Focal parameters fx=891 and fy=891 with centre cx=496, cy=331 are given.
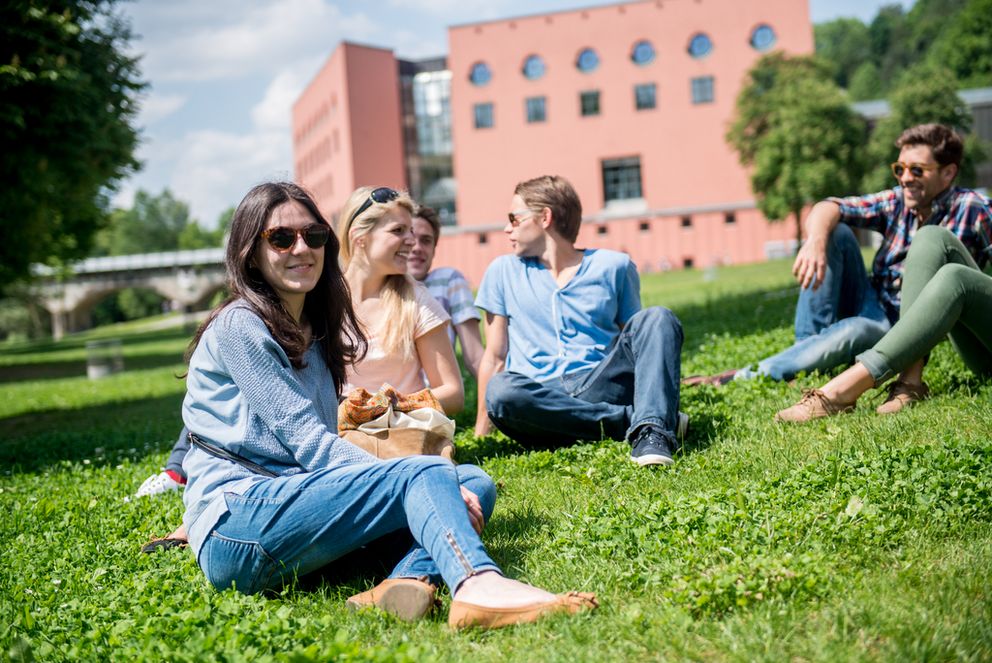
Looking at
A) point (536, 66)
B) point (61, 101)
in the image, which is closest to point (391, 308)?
point (61, 101)

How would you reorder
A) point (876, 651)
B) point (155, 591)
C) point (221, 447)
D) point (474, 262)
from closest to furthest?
1. point (876, 651)
2. point (221, 447)
3. point (155, 591)
4. point (474, 262)

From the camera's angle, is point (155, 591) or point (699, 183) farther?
point (699, 183)

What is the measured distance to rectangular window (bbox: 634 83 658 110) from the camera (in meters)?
57.9

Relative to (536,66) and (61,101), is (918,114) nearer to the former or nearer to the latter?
(536,66)

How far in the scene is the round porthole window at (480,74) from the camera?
6038 cm

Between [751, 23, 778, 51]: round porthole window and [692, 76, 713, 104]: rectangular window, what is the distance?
131 inches

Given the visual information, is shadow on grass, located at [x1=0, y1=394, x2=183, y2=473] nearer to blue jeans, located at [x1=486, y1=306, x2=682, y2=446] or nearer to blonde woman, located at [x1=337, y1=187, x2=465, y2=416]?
blonde woman, located at [x1=337, y1=187, x2=465, y2=416]

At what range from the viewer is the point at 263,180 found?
3.78 meters

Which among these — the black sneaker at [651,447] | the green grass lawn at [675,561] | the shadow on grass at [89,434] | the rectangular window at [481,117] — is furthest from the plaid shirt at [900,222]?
the rectangular window at [481,117]

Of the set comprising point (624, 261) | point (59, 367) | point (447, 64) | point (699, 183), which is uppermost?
point (447, 64)

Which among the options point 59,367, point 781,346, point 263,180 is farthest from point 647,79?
point 263,180

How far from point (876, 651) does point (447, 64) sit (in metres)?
70.1

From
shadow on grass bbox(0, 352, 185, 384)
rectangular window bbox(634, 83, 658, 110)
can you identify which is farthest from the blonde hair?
rectangular window bbox(634, 83, 658, 110)

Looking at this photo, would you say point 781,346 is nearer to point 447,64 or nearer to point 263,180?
point 263,180
